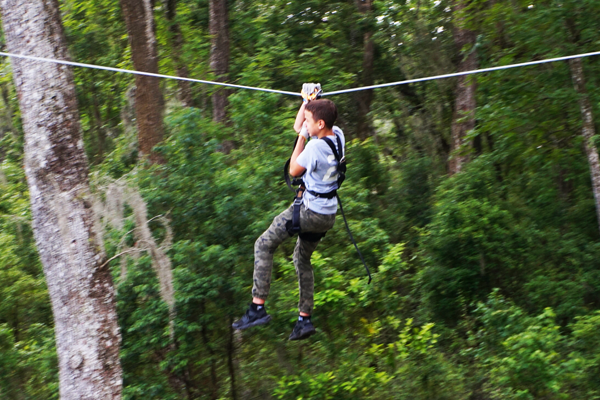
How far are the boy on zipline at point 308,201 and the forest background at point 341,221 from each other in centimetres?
214

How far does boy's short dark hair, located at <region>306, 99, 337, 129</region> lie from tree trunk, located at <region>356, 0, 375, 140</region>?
9.48 m

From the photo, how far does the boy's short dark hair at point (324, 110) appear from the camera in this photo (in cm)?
407

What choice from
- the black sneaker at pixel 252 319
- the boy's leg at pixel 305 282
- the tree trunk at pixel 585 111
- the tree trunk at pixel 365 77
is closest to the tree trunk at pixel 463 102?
the tree trunk at pixel 365 77

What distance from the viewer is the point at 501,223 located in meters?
10.2

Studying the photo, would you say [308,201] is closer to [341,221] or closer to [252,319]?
[252,319]

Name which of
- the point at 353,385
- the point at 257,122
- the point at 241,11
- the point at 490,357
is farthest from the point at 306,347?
the point at 241,11

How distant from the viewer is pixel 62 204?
532 centimetres

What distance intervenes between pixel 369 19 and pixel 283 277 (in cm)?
736

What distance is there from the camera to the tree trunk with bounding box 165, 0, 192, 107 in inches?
416

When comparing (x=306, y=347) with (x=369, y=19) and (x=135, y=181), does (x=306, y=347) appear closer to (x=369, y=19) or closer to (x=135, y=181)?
(x=135, y=181)

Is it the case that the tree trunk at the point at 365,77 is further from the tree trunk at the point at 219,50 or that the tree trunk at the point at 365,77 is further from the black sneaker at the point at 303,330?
the black sneaker at the point at 303,330

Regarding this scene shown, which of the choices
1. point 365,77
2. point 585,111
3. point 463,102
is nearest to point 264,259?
point 585,111

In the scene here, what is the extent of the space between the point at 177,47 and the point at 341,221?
5.41 metres

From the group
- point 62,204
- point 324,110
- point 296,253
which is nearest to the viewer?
point 324,110
